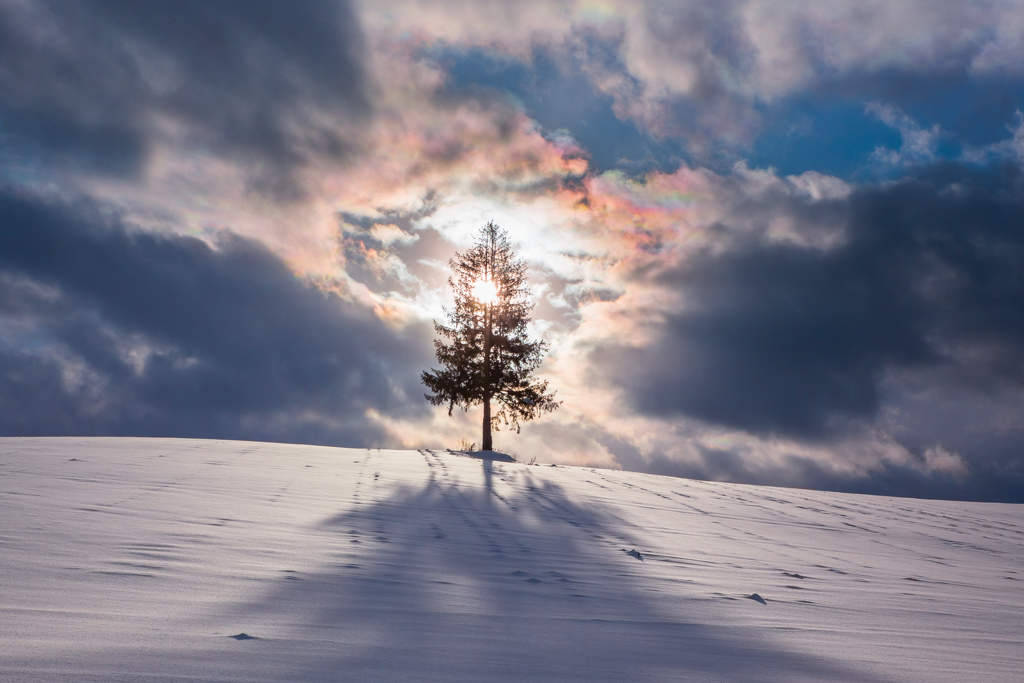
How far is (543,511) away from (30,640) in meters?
4.15

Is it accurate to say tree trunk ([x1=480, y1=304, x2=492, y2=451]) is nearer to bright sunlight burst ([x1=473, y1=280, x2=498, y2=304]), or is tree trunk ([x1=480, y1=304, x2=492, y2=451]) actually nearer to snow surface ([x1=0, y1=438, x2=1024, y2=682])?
bright sunlight burst ([x1=473, y1=280, x2=498, y2=304])

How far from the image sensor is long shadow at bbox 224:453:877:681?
1727mm

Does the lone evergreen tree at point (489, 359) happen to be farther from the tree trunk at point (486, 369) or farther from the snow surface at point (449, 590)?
the snow surface at point (449, 590)

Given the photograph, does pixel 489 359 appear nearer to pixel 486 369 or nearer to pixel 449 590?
pixel 486 369

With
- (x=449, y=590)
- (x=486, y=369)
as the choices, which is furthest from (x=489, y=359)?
(x=449, y=590)

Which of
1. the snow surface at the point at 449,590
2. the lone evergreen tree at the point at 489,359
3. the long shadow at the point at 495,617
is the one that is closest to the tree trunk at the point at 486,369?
the lone evergreen tree at the point at 489,359

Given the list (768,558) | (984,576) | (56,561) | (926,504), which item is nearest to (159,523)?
(56,561)

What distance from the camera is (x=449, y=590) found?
256cm

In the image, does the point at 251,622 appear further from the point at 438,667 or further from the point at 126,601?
the point at 438,667

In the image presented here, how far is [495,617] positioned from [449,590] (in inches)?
15.7

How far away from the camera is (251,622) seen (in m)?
1.91

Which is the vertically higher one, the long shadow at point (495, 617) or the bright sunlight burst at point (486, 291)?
the bright sunlight burst at point (486, 291)

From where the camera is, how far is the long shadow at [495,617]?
1727 mm

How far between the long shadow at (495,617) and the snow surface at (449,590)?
12 mm
